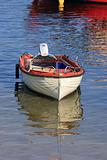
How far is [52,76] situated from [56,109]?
1776mm

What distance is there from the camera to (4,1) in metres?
83.2

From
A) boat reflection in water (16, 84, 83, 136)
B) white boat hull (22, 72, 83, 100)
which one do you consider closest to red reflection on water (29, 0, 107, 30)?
boat reflection in water (16, 84, 83, 136)

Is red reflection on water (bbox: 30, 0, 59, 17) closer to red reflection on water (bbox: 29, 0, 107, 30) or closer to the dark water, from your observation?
red reflection on water (bbox: 29, 0, 107, 30)

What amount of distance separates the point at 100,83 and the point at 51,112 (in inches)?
259

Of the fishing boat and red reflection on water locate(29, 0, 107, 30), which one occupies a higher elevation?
the fishing boat

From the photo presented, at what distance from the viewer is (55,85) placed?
97.6ft

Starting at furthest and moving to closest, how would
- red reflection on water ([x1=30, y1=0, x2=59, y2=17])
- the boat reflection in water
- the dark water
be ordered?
red reflection on water ([x1=30, y1=0, x2=59, y2=17]) < the boat reflection in water < the dark water

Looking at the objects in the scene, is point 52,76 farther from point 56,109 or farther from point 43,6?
point 43,6

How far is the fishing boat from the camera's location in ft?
97.3

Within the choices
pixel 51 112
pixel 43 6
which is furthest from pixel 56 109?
pixel 43 6

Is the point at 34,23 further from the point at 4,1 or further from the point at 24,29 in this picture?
the point at 4,1

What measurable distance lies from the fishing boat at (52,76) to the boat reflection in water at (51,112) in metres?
0.48

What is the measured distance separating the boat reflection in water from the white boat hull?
50cm

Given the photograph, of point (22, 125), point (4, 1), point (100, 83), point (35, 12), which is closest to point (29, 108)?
point (22, 125)
